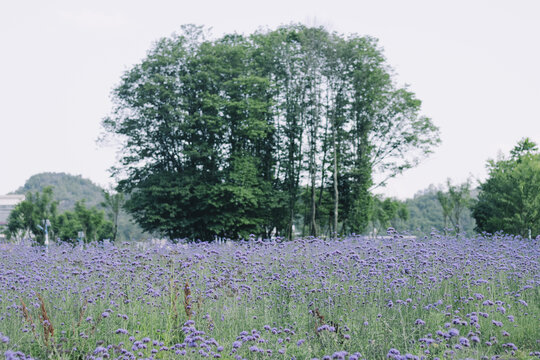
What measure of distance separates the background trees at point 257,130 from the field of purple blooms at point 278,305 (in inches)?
707

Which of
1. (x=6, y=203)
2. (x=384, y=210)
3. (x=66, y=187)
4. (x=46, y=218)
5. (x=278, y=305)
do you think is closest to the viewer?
(x=278, y=305)

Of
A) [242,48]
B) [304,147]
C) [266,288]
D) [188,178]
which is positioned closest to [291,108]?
[304,147]

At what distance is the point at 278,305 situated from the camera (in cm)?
706

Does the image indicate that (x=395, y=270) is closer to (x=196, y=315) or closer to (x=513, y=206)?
(x=196, y=315)

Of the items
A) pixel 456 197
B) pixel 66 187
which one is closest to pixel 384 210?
pixel 456 197

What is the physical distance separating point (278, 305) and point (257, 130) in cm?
2068

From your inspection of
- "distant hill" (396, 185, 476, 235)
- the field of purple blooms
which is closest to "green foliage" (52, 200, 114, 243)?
the field of purple blooms

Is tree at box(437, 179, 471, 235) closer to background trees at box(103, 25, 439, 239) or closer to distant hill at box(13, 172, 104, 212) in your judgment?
background trees at box(103, 25, 439, 239)

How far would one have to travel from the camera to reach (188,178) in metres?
27.0

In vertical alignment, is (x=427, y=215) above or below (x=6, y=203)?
below

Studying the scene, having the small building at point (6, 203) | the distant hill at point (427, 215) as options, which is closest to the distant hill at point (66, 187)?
the small building at point (6, 203)

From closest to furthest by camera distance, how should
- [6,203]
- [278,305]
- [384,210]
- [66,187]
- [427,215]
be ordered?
1. [278,305]
2. [384,210]
3. [427,215]
4. [6,203]
5. [66,187]

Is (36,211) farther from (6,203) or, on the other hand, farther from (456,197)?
(6,203)

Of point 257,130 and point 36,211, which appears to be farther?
point 36,211
